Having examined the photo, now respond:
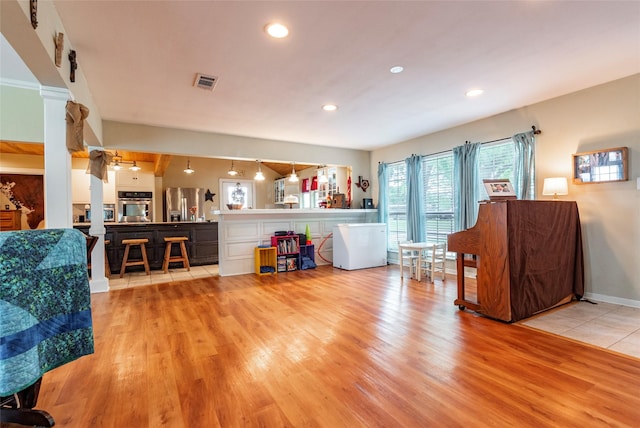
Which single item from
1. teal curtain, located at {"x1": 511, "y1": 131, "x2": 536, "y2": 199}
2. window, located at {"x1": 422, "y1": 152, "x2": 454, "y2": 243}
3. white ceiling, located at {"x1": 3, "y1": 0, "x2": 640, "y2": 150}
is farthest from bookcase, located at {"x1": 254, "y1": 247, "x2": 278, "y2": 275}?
teal curtain, located at {"x1": 511, "y1": 131, "x2": 536, "y2": 199}

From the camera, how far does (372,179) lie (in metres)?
6.96

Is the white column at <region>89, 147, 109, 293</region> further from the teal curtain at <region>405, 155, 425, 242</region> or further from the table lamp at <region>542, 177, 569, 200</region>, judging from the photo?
the table lamp at <region>542, 177, 569, 200</region>

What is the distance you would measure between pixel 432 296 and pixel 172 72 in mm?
3859

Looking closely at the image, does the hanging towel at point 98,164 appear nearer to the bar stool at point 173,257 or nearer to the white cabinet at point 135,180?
the bar stool at point 173,257

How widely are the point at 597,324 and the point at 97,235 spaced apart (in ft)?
19.6

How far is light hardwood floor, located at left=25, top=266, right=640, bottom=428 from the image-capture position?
157 centimetres

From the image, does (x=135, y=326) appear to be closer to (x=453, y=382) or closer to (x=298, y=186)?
(x=453, y=382)

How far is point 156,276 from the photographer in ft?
17.6

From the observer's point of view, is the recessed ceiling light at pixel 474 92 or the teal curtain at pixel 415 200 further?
the teal curtain at pixel 415 200

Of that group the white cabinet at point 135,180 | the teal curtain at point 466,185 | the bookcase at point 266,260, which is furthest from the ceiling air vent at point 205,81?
the white cabinet at point 135,180

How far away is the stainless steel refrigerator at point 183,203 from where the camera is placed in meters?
8.33

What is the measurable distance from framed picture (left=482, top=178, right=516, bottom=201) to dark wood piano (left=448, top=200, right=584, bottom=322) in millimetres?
293

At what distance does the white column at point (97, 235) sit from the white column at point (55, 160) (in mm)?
2057

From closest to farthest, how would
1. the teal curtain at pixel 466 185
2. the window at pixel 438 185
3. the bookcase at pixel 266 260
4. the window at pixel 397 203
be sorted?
the window at pixel 438 185 → the teal curtain at pixel 466 185 → the bookcase at pixel 266 260 → the window at pixel 397 203
